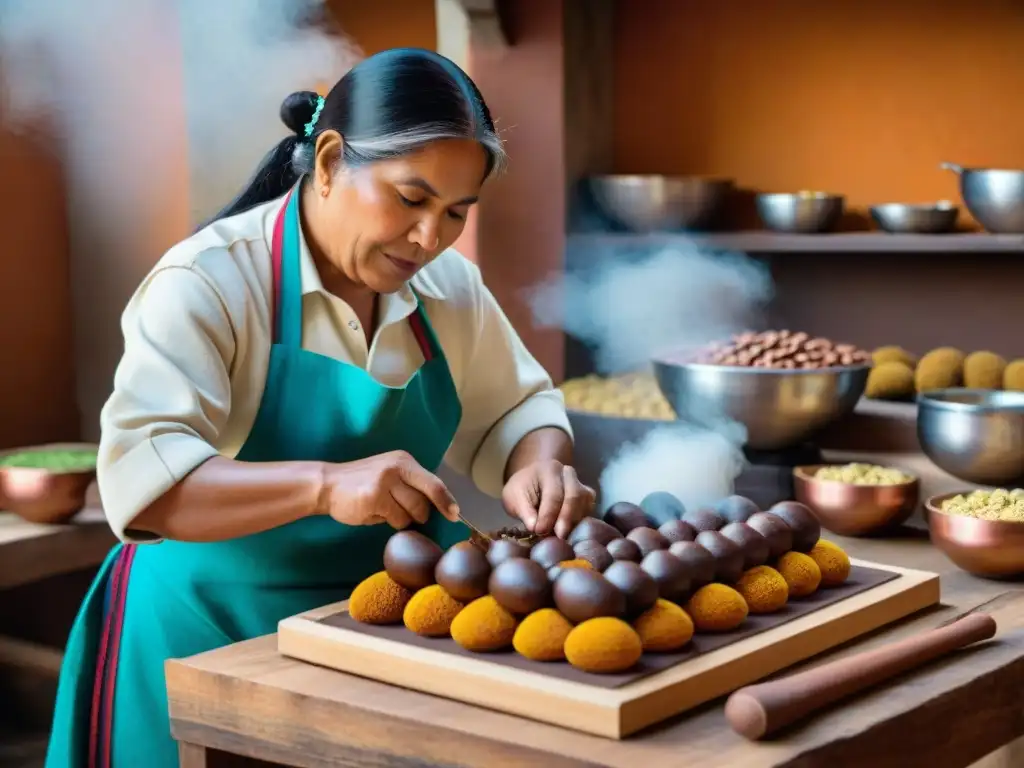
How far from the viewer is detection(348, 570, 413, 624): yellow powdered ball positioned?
5.18 ft

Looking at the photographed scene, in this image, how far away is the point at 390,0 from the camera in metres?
4.48

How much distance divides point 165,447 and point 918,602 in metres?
1.05

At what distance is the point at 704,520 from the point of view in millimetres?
1782

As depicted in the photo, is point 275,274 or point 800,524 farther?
point 275,274

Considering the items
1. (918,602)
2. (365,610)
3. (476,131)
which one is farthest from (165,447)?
(918,602)

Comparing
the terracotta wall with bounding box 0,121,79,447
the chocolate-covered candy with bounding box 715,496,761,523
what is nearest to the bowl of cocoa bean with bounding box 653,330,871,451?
the chocolate-covered candy with bounding box 715,496,761,523

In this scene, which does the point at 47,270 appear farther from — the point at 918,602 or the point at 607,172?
the point at 918,602

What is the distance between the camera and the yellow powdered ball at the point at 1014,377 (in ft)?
10.6

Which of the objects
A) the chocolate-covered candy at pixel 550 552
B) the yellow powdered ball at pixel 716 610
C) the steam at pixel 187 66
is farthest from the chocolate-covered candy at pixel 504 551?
the steam at pixel 187 66

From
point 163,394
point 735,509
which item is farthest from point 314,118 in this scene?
point 735,509

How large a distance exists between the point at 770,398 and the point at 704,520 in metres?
1.14

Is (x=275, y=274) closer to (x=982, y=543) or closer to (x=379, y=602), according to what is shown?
(x=379, y=602)

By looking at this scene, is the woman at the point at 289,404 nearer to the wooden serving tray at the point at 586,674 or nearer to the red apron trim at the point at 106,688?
the red apron trim at the point at 106,688

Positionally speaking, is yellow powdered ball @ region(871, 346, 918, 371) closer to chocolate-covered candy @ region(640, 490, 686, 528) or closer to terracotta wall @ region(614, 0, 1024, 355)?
terracotta wall @ region(614, 0, 1024, 355)
